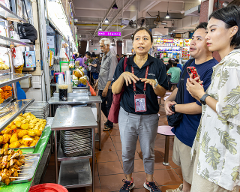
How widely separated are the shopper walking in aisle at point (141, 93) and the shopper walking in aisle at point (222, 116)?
687mm

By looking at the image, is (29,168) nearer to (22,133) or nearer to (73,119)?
(22,133)

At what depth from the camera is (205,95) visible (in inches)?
49.1

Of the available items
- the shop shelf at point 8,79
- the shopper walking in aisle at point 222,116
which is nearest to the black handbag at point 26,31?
the shop shelf at point 8,79

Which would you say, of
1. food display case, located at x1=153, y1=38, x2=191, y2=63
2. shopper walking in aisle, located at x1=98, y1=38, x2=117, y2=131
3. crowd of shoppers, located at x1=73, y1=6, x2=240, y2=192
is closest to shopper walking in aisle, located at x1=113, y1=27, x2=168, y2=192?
crowd of shoppers, located at x1=73, y1=6, x2=240, y2=192

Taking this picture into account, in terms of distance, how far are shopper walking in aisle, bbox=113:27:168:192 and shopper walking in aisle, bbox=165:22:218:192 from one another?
0.22m

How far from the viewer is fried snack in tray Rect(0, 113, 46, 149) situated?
5.50ft

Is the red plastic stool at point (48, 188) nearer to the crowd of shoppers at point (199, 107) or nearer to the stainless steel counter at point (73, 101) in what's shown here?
the crowd of shoppers at point (199, 107)

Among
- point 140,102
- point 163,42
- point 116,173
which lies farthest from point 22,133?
point 163,42

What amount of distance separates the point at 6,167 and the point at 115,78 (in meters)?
1.30

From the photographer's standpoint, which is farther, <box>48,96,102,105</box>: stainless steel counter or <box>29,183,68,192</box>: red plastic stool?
<box>48,96,102,105</box>: stainless steel counter

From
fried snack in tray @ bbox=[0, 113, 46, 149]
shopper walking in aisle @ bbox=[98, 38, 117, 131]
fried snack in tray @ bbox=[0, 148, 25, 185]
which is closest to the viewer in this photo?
fried snack in tray @ bbox=[0, 148, 25, 185]

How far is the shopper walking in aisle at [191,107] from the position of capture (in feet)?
5.22

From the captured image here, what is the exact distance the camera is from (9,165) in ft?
4.34

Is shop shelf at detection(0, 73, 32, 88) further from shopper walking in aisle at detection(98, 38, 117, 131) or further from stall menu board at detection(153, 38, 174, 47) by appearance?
stall menu board at detection(153, 38, 174, 47)
